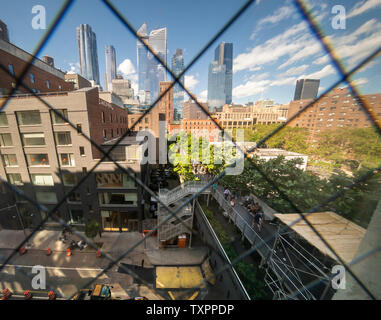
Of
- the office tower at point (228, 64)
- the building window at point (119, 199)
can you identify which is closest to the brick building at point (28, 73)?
the building window at point (119, 199)

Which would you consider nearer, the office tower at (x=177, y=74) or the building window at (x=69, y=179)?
the office tower at (x=177, y=74)

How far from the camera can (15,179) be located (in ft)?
39.6

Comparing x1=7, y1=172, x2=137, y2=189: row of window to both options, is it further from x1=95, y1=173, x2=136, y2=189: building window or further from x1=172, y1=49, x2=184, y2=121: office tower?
x1=172, y1=49, x2=184, y2=121: office tower

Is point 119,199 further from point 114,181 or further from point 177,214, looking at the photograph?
point 177,214

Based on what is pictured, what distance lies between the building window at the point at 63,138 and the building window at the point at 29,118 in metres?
1.38

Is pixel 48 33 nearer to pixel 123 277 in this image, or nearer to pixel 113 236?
pixel 123 277

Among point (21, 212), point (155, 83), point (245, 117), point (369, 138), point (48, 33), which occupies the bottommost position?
point (21, 212)

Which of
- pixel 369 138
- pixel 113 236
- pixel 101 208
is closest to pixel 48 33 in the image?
pixel 369 138

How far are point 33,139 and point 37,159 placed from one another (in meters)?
1.56

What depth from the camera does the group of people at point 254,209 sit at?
824 centimetres

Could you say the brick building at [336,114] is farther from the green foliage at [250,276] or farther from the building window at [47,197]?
the building window at [47,197]

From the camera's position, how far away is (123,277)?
8.95m

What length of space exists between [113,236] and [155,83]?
19728 cm

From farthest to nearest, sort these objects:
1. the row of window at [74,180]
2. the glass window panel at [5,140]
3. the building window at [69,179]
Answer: the row of window at [74,180] → the building window at [69,179] → the glass window panel at [5,140]
